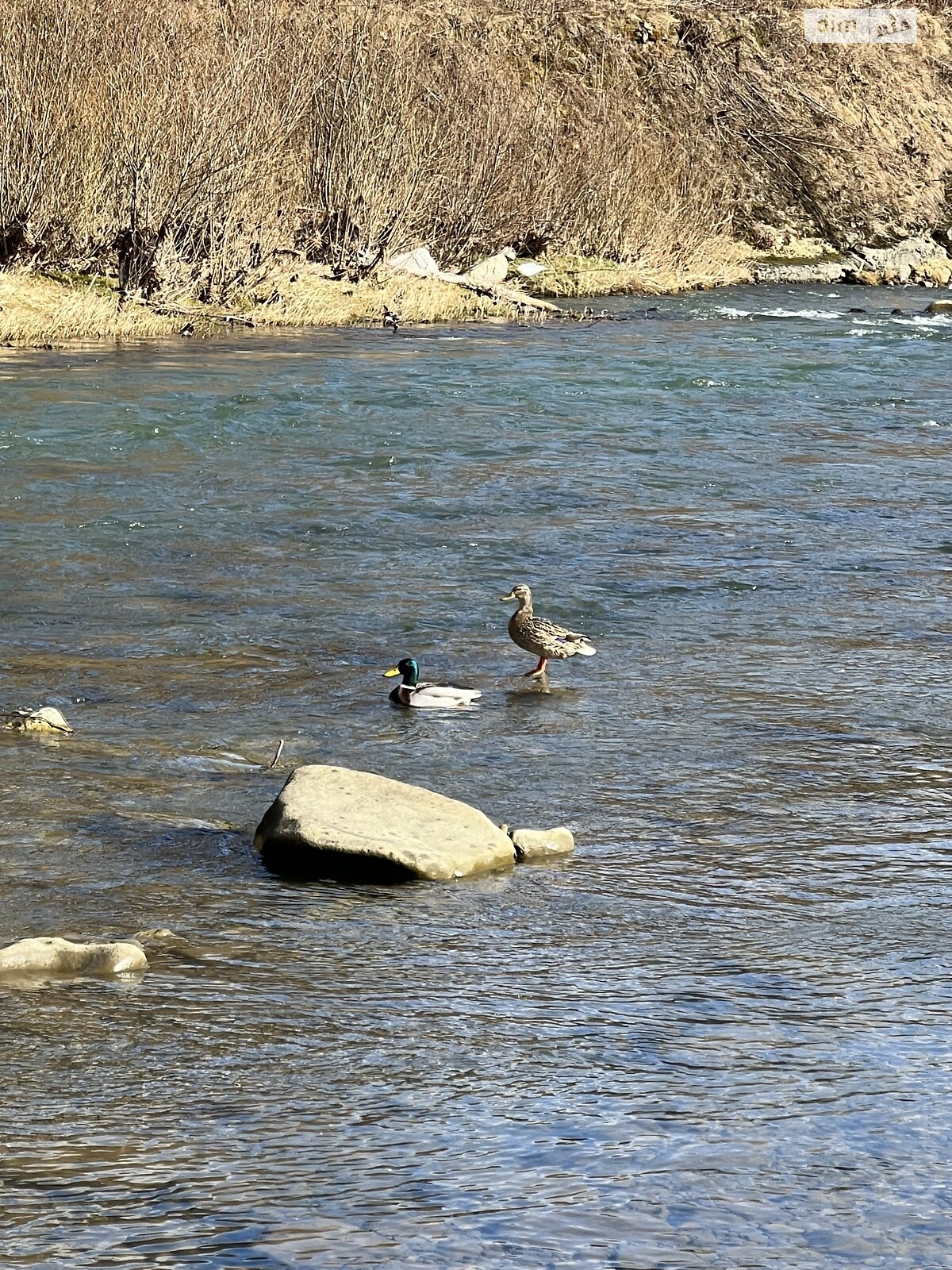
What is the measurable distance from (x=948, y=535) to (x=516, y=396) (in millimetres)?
9048

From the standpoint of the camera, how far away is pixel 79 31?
2867cm

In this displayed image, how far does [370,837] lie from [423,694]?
281 cm

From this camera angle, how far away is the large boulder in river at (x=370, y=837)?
7141mm

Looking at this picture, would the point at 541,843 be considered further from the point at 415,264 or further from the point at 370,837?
the point at 415,264

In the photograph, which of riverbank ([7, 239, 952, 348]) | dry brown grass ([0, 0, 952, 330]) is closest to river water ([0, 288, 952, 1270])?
riverbank ([7, 239, 952, 348])

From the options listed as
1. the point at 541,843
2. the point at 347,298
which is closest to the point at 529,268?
the point at 347,298

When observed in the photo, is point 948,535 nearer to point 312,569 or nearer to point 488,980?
point 312,569

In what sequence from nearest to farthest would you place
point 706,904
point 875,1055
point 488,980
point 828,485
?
point 875,1055 < point 488,980 < point 706,904 < point 828,485

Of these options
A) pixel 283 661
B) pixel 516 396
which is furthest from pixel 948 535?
pixel 516 396

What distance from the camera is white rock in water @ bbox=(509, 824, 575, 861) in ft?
24.4

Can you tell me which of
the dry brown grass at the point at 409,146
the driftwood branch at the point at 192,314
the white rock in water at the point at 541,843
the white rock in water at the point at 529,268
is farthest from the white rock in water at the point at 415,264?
the white rock in water at the point at 541,843

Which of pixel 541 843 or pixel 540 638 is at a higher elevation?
pixel 540 638

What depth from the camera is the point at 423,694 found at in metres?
9.95

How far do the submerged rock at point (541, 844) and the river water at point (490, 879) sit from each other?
0.52 ft
